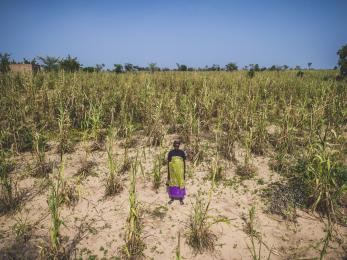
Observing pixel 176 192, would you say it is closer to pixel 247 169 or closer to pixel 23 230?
pixel 247 169

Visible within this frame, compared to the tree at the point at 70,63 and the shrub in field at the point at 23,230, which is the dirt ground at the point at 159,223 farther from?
the tree at the point at 70,63

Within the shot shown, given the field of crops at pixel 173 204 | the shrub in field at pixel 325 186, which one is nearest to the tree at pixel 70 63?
the field of crops at pixel 173 204

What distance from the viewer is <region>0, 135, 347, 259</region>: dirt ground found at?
2.55 m

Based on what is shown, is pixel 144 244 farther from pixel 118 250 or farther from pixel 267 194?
pixel 267 194

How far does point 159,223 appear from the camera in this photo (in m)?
2.94

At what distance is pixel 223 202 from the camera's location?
3.30m

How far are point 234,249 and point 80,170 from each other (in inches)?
103

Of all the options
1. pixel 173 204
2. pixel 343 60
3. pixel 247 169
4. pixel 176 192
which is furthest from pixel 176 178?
pixel 343 60

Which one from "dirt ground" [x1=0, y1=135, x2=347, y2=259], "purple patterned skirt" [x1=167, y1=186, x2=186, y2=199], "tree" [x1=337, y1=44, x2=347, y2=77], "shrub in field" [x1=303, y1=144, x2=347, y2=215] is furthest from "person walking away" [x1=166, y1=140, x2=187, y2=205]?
"tree" [x1=337, y1=44, x2=347, y2=77]

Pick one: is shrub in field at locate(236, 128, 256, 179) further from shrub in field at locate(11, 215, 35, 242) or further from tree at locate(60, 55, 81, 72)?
tree at locate(60, 55, 81, 72)

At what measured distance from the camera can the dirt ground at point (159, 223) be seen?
2.55 metres

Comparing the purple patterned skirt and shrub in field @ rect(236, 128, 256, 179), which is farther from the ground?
shrub in field @ rect(236, 128, 256, 179)

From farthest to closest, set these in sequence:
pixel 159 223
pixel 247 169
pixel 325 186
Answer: pixel 247 169, pixel 159 223, pixel 325 186

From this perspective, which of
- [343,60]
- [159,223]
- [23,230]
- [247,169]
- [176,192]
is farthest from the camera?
[343,60]
